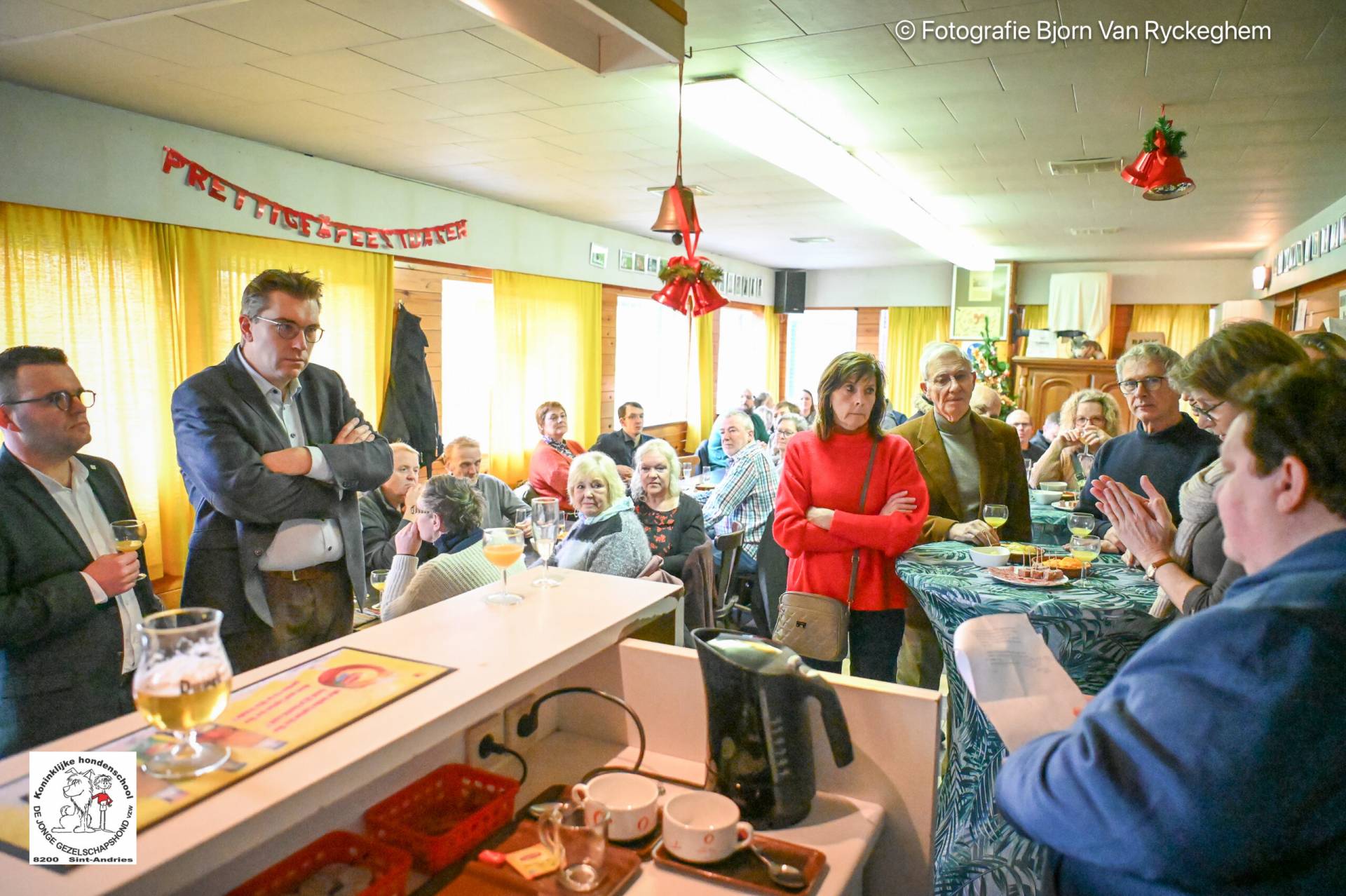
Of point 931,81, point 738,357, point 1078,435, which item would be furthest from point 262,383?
point 738,357

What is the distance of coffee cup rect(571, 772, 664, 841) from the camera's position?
117cm

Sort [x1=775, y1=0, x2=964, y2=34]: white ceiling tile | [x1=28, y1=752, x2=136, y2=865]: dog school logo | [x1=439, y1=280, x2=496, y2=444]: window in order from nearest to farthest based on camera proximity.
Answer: [x1=28, y1=752, x2=136, y2=865]: dog school logo < [x1=775, y1=0, x2=964, y2=34]: white ceiling tile < [x1=439, y1=280, x2=496, y2=444]: window

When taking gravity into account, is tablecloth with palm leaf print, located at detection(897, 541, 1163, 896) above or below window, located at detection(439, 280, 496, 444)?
below

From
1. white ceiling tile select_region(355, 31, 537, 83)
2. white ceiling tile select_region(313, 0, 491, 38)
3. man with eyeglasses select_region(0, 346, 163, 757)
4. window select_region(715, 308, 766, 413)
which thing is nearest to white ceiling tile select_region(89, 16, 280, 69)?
white ceiling tile select_region(355, 31, 537, 83)

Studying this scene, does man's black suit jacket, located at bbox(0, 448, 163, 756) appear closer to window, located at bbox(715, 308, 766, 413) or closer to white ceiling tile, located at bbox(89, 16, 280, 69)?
white ceiling tile, located at bbox(89, 16, 280, 69)

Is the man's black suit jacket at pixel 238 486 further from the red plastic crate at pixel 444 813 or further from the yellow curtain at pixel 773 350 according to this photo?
the yellow curtain at pixel 773 350

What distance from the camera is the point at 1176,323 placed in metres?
9.19

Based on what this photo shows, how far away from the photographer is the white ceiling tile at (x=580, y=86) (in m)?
3.40

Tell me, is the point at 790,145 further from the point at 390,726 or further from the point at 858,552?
the point at 390,726

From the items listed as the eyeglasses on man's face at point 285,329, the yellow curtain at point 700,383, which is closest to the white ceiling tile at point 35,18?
the eyeglasses on man's face at point 285,329

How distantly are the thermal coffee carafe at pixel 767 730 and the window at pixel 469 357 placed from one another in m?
5.41

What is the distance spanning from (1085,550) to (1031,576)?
0.60 feet

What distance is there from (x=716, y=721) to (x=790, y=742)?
0.12 m

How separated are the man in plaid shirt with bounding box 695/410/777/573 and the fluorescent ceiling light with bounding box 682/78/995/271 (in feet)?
5.06
